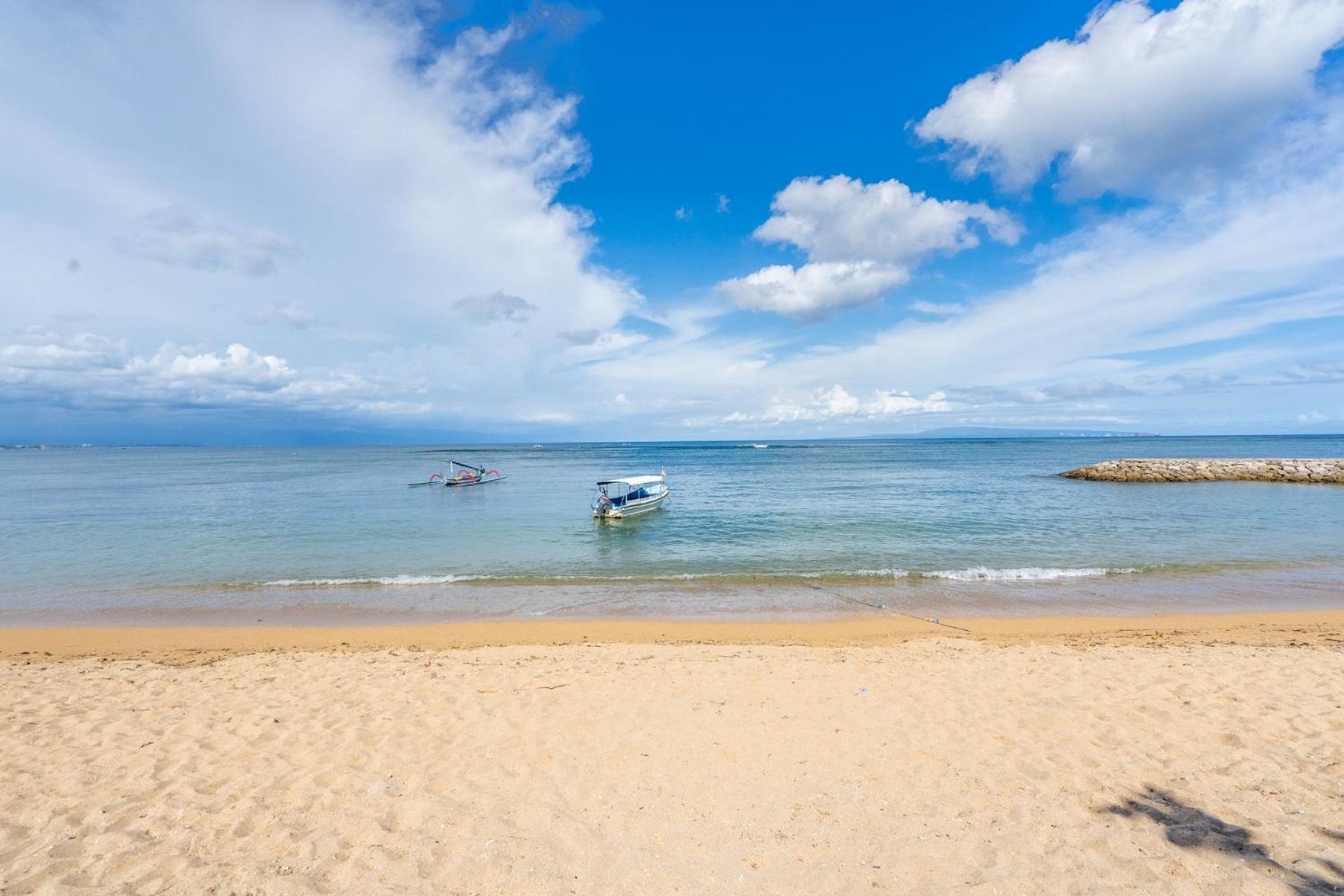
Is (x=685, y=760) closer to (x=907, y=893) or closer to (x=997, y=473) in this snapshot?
(x=907, y=893)

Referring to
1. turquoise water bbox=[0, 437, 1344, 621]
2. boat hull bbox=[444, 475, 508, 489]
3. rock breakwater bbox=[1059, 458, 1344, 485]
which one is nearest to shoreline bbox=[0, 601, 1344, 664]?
turquoise water bbox=[0, 437, 1344, 621]

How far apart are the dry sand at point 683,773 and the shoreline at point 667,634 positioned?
1.14 m

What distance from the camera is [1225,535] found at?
23938mm

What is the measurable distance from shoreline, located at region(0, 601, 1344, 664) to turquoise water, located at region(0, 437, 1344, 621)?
1569 millimetres

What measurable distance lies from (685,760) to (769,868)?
1925mm

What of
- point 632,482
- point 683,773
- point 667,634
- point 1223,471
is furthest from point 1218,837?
point 1223,471

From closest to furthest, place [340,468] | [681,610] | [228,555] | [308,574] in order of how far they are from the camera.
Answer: [681,610] < [308,574] < [228,555] < [340,468]

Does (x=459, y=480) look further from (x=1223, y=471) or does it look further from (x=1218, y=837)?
(x=1223, y=471)

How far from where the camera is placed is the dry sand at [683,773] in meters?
4.83

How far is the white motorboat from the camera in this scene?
3234 centimetres

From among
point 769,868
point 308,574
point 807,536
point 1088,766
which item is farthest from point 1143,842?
point 308,574

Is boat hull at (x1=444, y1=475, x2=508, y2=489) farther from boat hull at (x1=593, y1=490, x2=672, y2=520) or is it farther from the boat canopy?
boat hull at (x1=593, y1=490, x2=672, y2=520)

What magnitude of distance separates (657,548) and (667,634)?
36.0 ft

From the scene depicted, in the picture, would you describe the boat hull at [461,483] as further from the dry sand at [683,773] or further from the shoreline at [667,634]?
the dry sand at [683,773]
